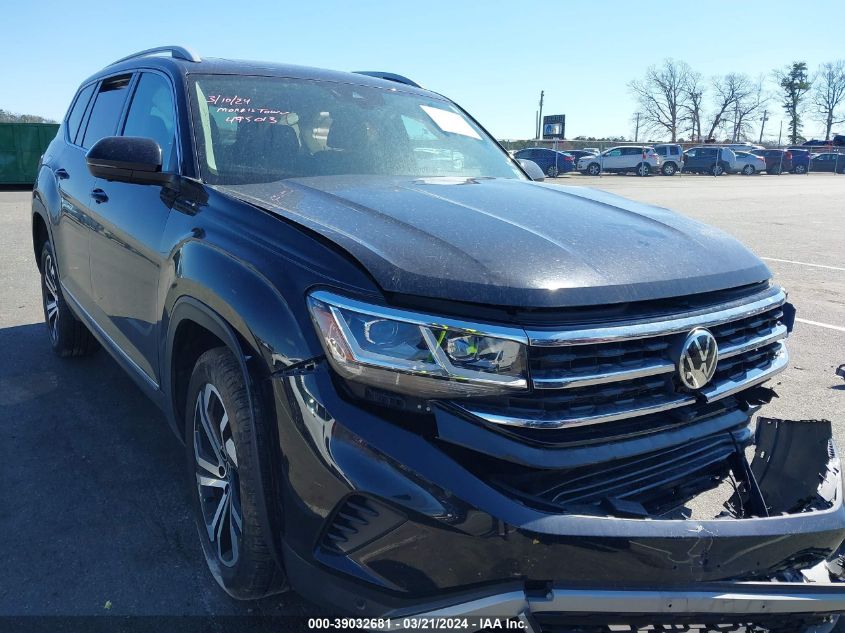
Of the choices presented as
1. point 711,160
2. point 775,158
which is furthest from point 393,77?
point 775,158

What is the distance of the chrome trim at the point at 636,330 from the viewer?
1.87m

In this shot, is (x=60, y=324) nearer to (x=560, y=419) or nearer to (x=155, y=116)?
(x=155, y=116)

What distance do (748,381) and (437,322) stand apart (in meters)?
1.15

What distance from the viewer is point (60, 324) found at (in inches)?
206

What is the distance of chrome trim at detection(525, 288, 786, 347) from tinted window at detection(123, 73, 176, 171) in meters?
1.91

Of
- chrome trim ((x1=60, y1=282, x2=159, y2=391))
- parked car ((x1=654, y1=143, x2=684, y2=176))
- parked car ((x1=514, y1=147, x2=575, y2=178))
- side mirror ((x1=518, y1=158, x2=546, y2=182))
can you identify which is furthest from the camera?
parked car ((x1=654, y1=143, x2=684, y2=176))

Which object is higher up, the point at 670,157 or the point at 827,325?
the point at 670,157

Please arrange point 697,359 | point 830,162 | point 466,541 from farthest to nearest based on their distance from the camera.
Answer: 1. point 830,162
2. point 697,359
3. point 466,541

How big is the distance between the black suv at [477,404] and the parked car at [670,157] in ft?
147

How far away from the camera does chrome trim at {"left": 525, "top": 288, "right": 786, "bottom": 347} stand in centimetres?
187

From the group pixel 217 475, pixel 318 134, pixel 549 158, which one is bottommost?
pixel 217 475

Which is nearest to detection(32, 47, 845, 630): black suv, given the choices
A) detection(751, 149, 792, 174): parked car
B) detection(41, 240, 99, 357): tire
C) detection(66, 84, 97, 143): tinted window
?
detection(66, 84, 97, 143): tinted window

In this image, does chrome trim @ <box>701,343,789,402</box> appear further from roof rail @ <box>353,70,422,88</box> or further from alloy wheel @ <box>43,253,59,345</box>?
alloy wheel @ <box>43,253,59,345</box>

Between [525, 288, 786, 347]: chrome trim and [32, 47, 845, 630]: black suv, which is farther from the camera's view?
[525, 288, 786, 347]: chrome trim
